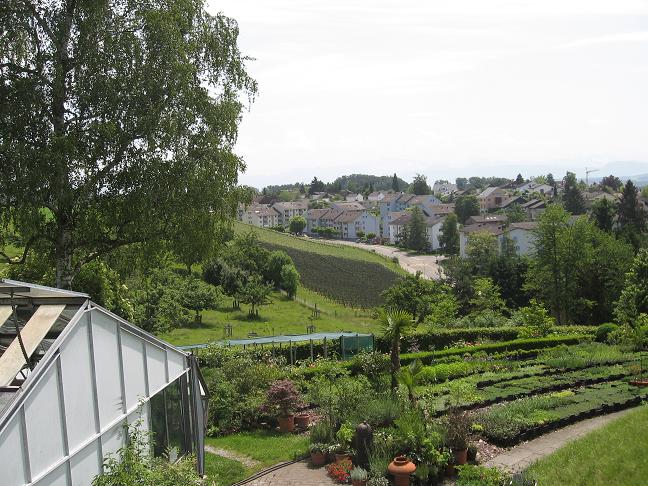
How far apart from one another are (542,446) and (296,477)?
5455 millimetres

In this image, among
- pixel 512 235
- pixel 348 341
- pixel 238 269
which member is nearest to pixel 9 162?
pixel 348 341

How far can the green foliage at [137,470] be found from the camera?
849 cm

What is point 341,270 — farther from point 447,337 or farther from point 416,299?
point 447,337

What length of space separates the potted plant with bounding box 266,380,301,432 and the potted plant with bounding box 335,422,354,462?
303 cm

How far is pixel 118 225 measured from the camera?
55.2ft

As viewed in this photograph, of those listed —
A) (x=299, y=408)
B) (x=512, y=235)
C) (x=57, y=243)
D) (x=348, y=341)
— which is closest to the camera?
(x=57, y=243)

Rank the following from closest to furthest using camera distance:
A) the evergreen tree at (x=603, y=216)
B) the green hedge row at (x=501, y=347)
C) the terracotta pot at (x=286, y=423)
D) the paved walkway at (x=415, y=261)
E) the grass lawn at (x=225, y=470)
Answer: the grass lawn at (x=225, y=470) < the terracotta pot at (x=286, y=423) < the green hedge row at (x=501, y=347) < the evergreen tree at (x=603, y=216) < the paved walkway at (x=415, y=261)

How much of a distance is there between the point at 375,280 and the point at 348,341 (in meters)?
50.1

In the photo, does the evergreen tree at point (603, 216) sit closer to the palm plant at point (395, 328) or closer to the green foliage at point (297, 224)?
the palm plant at point (395, 328)

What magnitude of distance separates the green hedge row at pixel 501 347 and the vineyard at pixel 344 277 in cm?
2953

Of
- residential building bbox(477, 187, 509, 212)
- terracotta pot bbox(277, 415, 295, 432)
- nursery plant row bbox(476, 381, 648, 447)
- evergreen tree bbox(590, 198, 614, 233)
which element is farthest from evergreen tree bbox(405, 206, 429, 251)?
terracotta pot bbox(277, 415, 295, 432)

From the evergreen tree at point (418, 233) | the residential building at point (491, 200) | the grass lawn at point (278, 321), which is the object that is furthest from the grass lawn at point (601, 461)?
the residential building at point (491, 200)

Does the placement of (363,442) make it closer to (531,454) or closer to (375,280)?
(531,454)

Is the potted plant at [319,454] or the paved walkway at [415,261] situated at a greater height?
the potted plant at [319,454]
